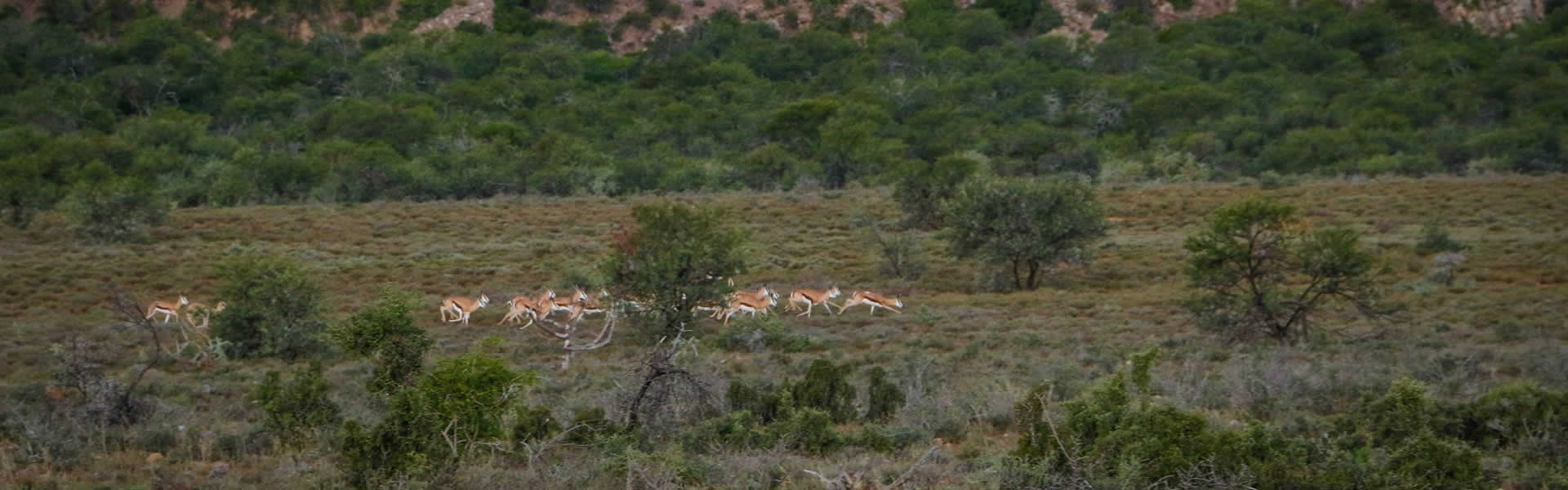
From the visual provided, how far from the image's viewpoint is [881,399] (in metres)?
11.9

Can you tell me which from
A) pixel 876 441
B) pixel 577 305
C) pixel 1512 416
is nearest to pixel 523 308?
pixel 577 305

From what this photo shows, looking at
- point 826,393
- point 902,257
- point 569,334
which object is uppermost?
point 569,334

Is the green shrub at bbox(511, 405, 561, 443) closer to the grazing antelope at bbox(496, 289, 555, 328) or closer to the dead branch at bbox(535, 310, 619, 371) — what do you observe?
the dead branch at bbox(535, 310, 619, 371)

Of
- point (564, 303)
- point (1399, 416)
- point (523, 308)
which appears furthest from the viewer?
point (564, 303)

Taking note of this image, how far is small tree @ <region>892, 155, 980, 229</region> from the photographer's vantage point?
34.2 m

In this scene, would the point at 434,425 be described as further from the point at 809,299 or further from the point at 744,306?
the point at 809,299

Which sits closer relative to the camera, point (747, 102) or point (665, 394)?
point (665, 394)

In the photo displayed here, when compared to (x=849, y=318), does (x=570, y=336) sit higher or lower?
higher

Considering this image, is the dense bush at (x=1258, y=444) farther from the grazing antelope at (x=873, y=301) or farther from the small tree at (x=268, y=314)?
the grazing antelope at (x=873, y=301)

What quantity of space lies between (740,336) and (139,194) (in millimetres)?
20677

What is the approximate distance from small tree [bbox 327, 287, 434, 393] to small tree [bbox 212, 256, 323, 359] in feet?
30.8

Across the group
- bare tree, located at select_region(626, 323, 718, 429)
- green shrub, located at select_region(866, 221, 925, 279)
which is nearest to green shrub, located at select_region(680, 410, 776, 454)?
bare tree, located at select_region(626, 323, 718, 429)

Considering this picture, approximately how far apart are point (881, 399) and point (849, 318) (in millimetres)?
10792

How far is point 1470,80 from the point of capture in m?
59.8
